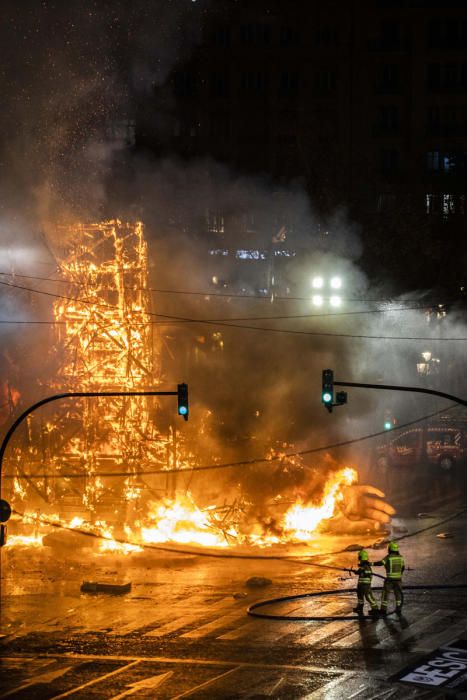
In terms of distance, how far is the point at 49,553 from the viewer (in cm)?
2938

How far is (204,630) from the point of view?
2002 centimetres

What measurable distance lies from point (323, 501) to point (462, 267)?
23.8m

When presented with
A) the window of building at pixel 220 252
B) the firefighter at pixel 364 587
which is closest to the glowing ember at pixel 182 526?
the firefighter at pixel 364 587

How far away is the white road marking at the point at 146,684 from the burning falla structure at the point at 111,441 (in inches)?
588

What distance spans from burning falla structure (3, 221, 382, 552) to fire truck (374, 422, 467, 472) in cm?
1131

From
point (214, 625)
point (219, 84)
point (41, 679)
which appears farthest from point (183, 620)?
point (219, 84)

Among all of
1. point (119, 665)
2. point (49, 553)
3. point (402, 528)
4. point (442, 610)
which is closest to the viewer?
point (119, 665)

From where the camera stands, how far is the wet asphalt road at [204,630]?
51.9ft

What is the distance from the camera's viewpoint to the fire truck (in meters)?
45.1

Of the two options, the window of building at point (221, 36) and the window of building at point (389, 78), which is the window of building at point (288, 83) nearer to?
the window of building at point (221, 36)

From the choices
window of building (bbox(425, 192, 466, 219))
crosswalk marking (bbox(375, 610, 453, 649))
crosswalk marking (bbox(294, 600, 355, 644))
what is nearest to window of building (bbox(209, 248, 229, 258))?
window of building (bbox(425, 192, 466, 219))

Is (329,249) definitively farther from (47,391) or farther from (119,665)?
(119,665)

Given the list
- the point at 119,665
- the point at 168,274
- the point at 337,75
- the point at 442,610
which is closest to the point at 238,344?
the point at 168,274

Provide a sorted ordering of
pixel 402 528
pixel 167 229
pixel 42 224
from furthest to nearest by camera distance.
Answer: pixel 167 229 → pixel 42 224 → pixel 402 528
